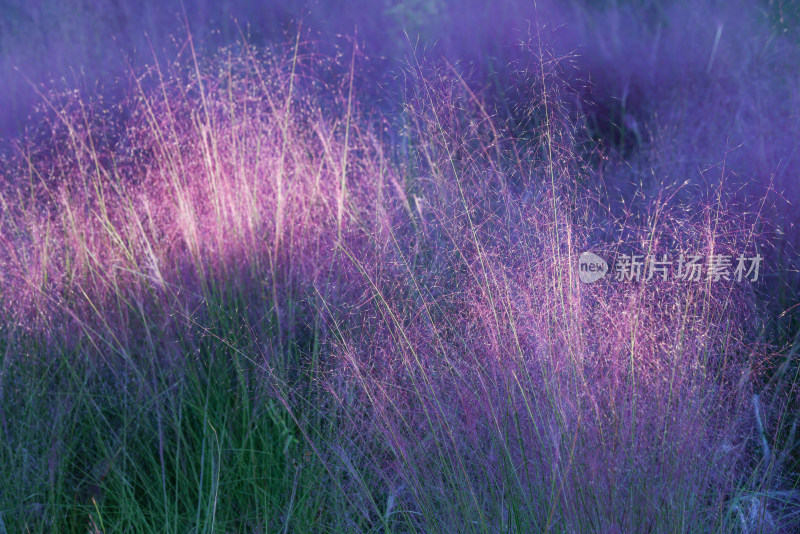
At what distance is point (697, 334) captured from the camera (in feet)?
4.19

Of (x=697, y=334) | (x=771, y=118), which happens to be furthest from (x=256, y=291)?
(x=771, y=118)

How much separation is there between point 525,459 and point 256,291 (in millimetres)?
954

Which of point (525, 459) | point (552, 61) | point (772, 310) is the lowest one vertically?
point (772, 310)

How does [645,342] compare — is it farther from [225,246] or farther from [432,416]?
[225,246]

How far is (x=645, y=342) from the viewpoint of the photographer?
126 centimetres

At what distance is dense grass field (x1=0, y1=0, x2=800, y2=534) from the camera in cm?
120

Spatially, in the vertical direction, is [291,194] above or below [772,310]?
above

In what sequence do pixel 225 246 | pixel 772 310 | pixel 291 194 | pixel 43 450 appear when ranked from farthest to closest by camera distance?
pixel 291 194 → pixel 225 246 → pixel 772 310 → pixel 43 450

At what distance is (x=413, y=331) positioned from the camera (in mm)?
1380

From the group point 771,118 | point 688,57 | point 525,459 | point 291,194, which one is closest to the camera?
point 525,459

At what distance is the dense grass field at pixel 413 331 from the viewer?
120 cm

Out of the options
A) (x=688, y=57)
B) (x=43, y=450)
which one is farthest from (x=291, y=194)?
(x=688, y=57)

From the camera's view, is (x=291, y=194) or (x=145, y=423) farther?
(x=291, y=194)

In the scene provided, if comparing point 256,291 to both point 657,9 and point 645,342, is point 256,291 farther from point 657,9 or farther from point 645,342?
point 657,9
